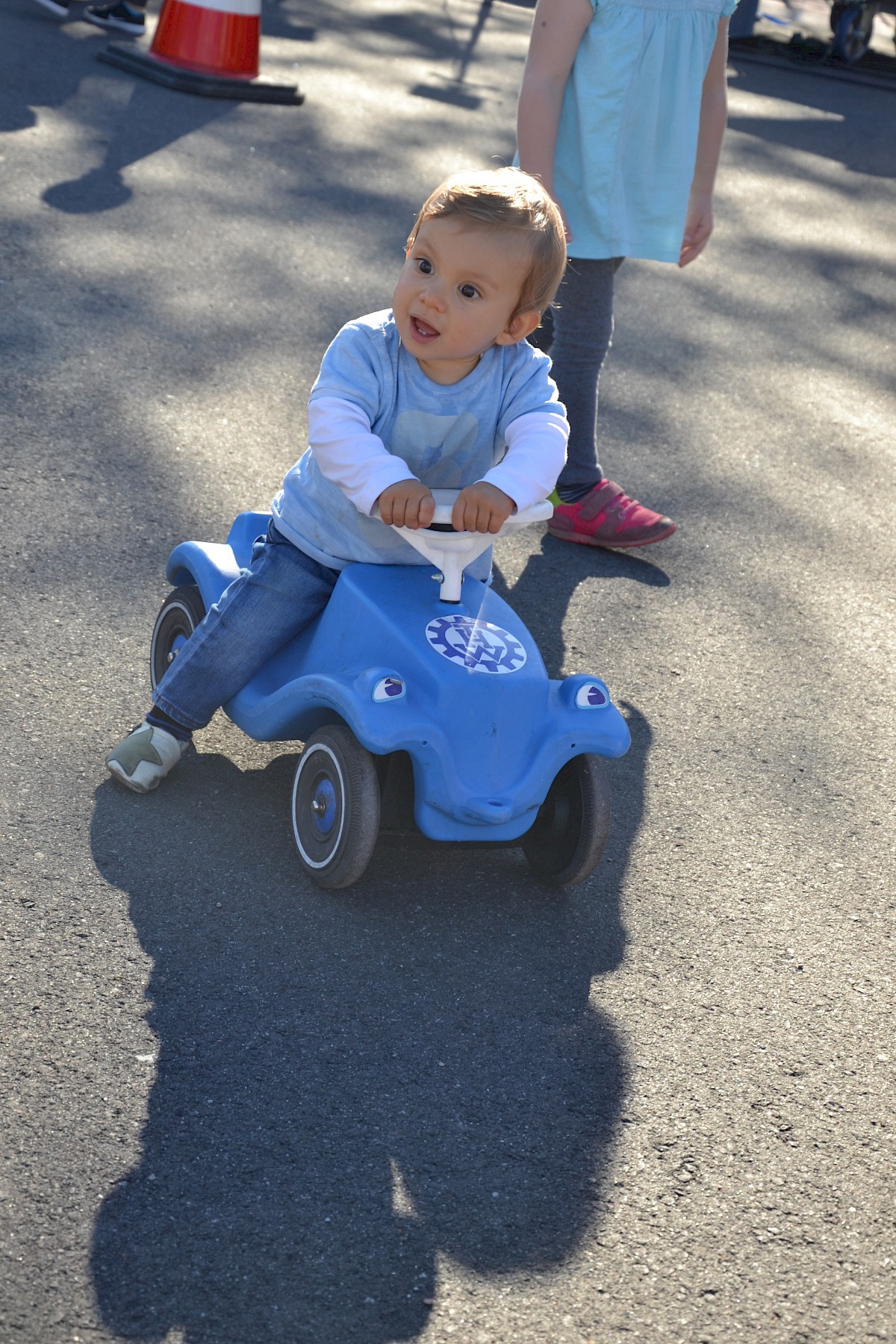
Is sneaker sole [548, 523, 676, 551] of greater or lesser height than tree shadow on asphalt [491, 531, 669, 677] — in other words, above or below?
above

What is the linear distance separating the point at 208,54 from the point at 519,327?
508cm

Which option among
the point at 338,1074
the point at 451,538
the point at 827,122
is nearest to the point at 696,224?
the point at 451,538

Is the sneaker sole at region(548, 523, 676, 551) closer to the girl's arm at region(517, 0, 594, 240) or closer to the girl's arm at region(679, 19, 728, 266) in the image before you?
the girl's arm at region(679, 19, 728, 266)

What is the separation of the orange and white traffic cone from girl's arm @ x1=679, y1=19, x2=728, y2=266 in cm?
369

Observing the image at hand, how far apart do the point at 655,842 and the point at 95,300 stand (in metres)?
A: 2.78

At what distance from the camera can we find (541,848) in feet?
8.79

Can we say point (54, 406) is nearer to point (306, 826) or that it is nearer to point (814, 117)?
point (306, 826)

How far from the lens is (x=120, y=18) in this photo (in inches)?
293

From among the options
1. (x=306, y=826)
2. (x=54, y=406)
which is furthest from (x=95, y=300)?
(x=306, y=826)

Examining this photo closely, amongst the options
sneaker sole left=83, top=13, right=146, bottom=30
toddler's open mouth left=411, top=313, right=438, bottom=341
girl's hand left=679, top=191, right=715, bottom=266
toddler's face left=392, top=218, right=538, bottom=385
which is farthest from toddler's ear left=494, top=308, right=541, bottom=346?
sneaker sole left=83, top=13, right=146, bottom=30

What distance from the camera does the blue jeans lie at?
8.80 ft

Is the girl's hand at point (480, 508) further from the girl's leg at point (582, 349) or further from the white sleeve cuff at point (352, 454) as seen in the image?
the girl's leg at point (582, 349)

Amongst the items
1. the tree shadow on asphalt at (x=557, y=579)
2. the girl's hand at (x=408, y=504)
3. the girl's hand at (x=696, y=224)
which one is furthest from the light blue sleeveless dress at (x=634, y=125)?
the girl's hand at (x=408, y=504)

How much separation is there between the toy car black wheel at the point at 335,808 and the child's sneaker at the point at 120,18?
6.12 m
